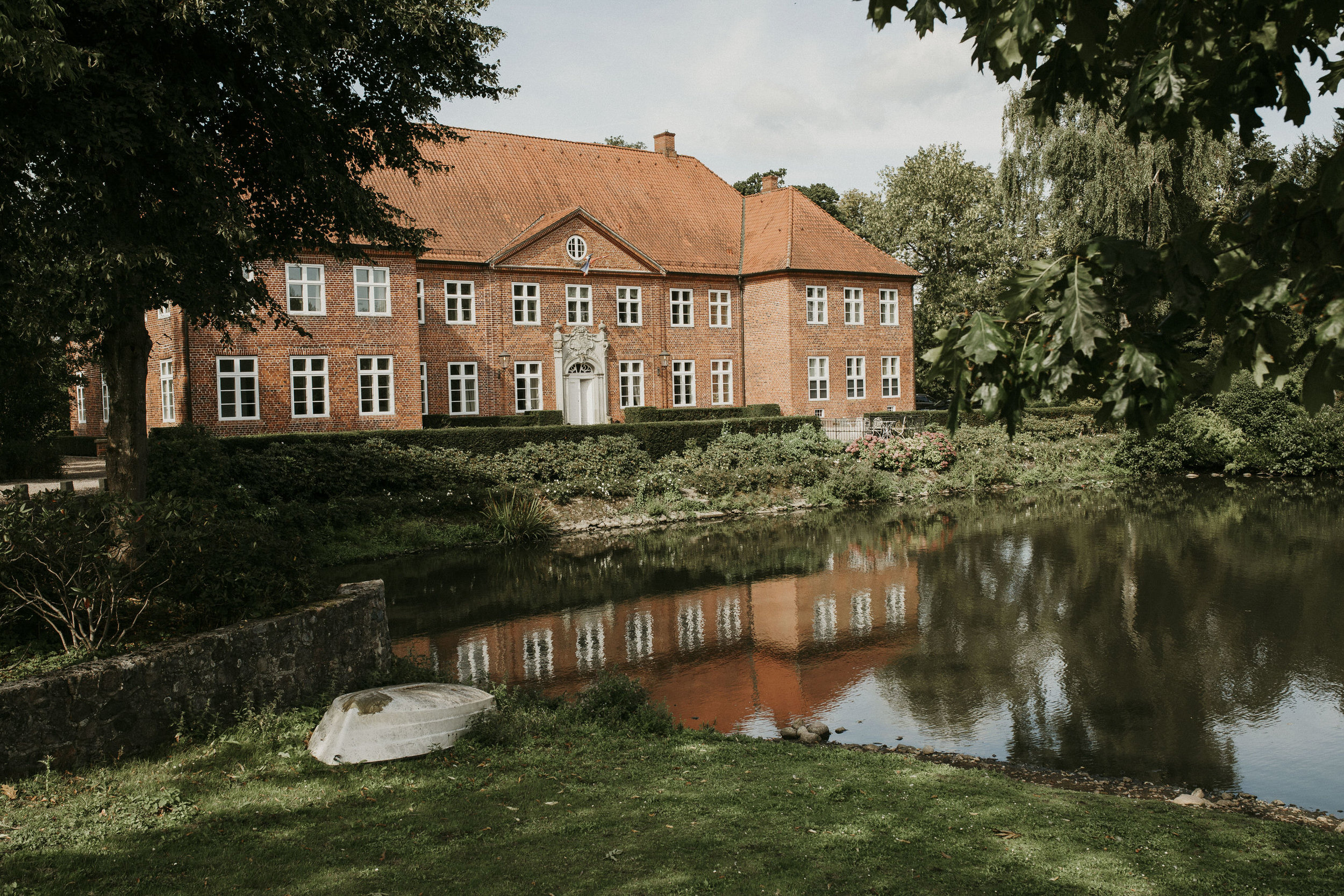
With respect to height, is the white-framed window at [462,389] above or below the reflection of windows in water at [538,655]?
above

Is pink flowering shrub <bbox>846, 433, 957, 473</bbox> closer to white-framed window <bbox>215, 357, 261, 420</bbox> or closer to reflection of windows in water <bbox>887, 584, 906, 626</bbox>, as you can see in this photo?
reflection of windows in water <bbox>887, 584, 906, 626</bbox>

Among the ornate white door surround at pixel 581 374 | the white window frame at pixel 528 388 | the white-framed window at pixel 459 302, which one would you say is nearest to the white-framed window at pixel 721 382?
the ornate white door surround at pixel 581 374

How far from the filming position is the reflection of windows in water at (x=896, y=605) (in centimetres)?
1220

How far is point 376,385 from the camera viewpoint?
27172 mm

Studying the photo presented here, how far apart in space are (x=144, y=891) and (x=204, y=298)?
23.6ft

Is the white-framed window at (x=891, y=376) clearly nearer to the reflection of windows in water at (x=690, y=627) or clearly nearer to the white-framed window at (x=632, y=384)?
the white-framed window at (x=632, y=384)

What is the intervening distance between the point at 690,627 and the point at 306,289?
19.0m

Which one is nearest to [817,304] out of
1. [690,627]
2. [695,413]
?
[695,413]

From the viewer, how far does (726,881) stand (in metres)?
4.29

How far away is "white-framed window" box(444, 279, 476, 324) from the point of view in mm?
30688

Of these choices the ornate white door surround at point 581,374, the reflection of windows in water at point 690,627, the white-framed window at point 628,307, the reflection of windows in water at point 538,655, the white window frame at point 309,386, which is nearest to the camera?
the reflection of windows in water at point 538,655

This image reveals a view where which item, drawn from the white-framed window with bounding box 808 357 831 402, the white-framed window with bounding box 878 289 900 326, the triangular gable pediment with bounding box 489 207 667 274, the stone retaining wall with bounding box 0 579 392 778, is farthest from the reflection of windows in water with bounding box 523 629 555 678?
the white-framed window with bounding box 878 289 900 326

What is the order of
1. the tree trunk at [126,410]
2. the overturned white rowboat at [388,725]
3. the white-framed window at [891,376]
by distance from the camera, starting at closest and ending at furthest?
1. the overturned white rowboat at [388,725]
2. the tree trunk at [126,410]
3. the white-framed window at [891,376]

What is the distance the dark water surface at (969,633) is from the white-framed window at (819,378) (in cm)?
1595
